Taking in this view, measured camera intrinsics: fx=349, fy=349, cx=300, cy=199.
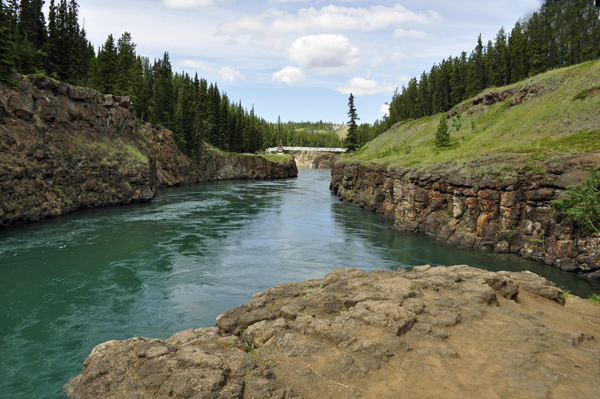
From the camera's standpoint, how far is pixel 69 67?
59.8m

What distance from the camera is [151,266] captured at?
2191cm

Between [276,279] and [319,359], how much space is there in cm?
1221

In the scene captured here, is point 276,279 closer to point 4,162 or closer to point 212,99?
point 4,162

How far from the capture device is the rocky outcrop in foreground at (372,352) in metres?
6.80

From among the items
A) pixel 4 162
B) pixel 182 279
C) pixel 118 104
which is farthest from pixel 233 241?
pixel 118 104

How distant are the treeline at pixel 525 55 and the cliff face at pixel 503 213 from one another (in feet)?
187

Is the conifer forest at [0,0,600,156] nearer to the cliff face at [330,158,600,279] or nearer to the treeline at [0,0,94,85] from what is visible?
the treeline at [0,0,94,85]

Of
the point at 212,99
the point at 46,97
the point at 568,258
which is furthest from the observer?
the point at 212,99

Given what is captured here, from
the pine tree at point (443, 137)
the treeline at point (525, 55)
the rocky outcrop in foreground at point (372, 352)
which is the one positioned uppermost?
the treeline at point (525, 55)

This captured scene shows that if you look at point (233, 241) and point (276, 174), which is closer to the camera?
point (233, 241)

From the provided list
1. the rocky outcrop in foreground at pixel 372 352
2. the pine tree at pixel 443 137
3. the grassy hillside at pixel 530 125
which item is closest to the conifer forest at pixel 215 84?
the grassy hillside at pixel 530 125

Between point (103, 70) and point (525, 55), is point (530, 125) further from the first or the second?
point (103, 70)

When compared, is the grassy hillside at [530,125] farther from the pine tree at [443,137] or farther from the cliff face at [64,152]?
the cliff face at [64,152]

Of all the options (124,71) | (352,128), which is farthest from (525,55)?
(124,71)
